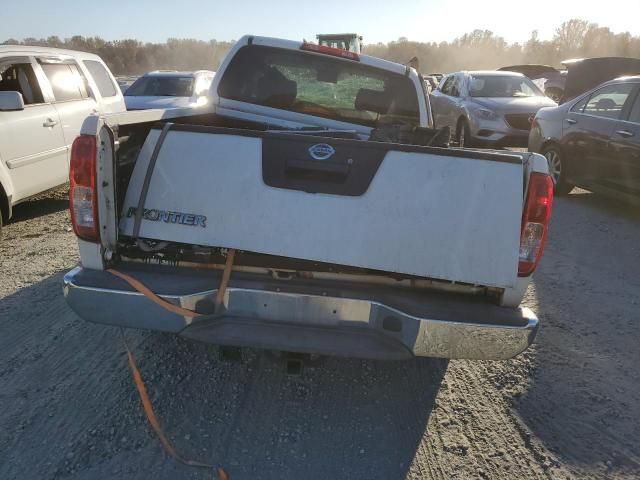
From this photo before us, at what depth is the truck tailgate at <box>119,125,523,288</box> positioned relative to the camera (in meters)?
2.46

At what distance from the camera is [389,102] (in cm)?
468

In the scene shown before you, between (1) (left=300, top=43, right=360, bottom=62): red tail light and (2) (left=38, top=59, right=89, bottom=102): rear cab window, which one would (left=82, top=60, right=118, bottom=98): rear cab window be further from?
(1) (left=300, top=43, right=360, bottom=62): red tail light

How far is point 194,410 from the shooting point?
9.51 feet

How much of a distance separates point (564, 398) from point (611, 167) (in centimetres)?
491

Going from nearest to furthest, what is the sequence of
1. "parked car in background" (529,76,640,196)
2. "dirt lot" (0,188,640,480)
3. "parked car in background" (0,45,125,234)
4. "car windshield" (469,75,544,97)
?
"dirt lot" (0,188,640,480) < "parked car in background" (0,45,125,234) < "parked car in background" (529,76,640,196) < "car windshield" (469,75,544,97)

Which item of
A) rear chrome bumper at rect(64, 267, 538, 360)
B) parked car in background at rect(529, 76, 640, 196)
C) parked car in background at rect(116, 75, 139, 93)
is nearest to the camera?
rear chrome bumper at rect(64, 267, 538, 360)

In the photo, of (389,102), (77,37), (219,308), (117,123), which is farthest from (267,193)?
(77,37)

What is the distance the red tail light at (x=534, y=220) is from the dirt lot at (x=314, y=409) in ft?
3.30

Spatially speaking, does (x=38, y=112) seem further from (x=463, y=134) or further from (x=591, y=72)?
(x=591, y=72)

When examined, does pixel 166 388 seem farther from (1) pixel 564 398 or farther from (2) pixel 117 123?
(1) pixel 564 398

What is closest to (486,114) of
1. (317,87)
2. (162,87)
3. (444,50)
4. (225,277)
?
(162,87)

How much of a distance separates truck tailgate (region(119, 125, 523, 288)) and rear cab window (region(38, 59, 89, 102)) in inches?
191

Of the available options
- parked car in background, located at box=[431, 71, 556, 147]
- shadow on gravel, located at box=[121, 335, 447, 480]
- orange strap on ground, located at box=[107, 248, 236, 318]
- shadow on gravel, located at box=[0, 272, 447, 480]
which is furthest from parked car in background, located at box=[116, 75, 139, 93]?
orange strap on ground, located at box=[107, 248, 236, 318]

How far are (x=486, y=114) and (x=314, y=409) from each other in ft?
32.0
